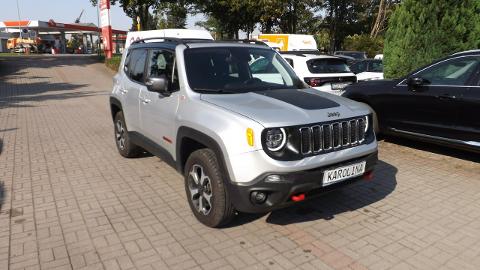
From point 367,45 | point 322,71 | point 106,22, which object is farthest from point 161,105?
point 367,45

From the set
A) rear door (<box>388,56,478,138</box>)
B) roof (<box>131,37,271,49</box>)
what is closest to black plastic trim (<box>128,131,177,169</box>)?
roof (<box>131,37,271,49</box>)

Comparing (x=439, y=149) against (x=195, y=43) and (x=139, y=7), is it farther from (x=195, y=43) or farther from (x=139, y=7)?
Result: (x=139, y=7)

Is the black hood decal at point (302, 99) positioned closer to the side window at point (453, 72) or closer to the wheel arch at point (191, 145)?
the wheel arch at point (191, 145)

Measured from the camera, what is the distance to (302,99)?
3.97 m

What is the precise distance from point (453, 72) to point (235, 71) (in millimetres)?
3603

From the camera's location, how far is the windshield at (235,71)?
167 inches

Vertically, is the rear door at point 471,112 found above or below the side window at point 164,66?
below

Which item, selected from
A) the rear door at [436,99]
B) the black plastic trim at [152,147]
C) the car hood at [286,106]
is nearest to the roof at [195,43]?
the car hood at [286,106]

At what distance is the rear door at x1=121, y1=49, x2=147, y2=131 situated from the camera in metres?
5.39

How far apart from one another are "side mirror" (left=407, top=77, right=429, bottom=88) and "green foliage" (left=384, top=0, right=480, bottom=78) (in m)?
3.31

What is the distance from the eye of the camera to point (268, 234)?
3857 millimetres

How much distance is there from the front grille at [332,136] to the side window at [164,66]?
158cm

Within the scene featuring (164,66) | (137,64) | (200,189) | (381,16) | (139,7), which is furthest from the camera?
(381,16)

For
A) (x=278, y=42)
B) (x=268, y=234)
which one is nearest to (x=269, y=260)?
(x=268, y=234)
